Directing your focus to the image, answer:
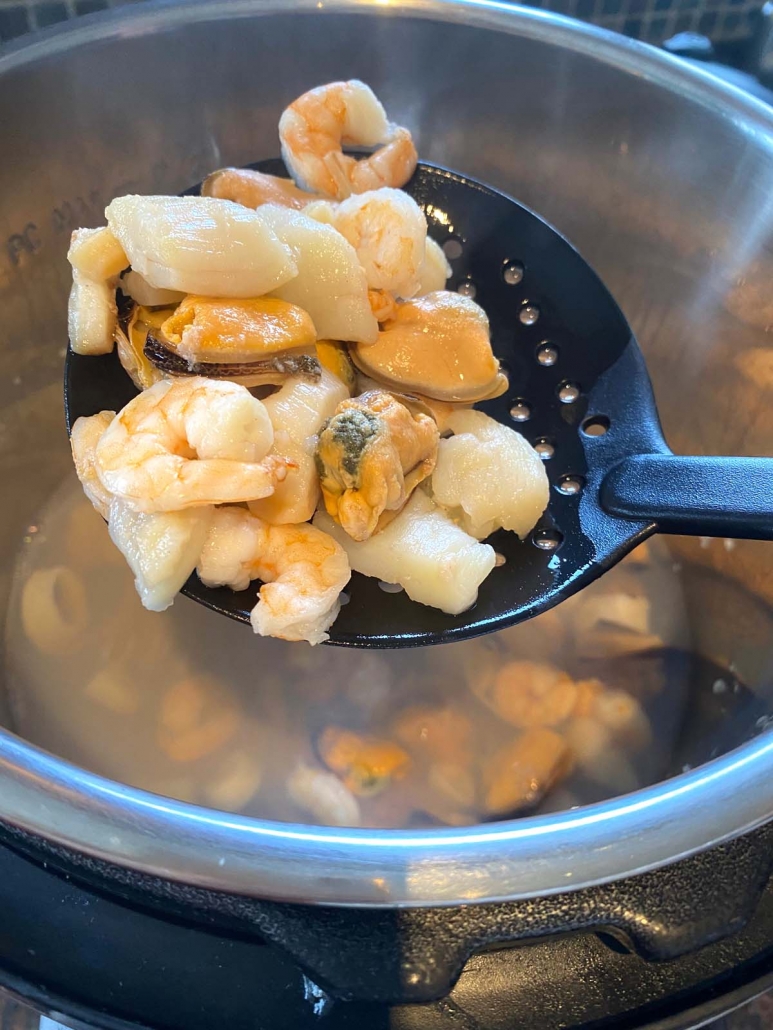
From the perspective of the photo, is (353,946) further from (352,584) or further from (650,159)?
(650,159)

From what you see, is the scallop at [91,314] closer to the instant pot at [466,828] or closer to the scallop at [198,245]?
the scallop at [198,245]

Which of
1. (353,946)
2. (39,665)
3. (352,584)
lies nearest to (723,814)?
(353,946)

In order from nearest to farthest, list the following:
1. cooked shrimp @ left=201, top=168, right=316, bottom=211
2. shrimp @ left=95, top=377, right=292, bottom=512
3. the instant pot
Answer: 1. the instant pot
2. shrimp @ left=95, top=377, right=292, bottom=512
3. cooked shrimp @ left=201, top=168, right=316, bottom=211

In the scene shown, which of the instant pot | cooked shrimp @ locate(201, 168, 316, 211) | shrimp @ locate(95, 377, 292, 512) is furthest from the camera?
cooked shrimp @ locate(201, 168, 316, 211)

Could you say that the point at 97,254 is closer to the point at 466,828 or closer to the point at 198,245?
the point at 198,245

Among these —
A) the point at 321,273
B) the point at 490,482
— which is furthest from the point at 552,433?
the point at 321,273

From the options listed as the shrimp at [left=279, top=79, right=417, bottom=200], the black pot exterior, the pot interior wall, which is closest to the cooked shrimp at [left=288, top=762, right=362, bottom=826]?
the pot interior wall

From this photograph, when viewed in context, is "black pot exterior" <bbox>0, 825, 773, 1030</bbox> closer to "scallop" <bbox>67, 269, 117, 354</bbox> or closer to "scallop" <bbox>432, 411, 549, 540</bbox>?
"scallop" <bbox>432, 411, 549, 540</bbox>
